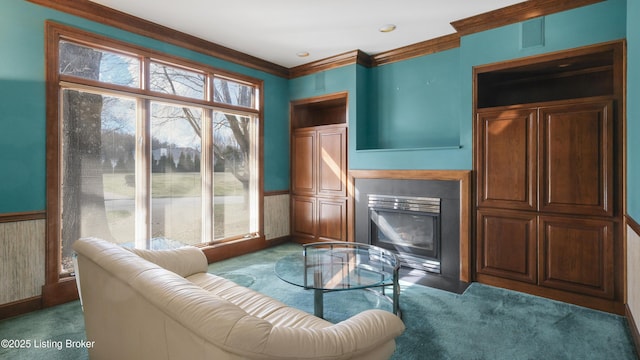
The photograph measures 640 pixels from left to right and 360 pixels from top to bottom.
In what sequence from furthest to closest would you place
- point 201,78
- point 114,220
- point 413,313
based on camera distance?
point 201,78
point 114,220
point 413,313

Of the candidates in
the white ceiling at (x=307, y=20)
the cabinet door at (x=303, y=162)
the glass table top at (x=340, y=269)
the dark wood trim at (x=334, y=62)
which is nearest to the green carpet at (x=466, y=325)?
the glass table top at (x=340, y=269)

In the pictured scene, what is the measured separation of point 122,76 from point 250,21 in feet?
4.78

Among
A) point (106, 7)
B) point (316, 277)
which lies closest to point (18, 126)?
point (106, 7)

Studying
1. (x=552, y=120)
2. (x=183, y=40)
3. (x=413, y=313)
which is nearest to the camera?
(x=413, y=313)

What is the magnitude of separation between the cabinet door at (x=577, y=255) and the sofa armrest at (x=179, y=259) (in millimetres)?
3064

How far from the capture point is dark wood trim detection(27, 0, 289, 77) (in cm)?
296

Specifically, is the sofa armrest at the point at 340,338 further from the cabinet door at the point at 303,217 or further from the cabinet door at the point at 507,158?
the cabinet door at the point at 303,217

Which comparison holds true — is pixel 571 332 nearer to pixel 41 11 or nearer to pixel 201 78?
pixel 201 78

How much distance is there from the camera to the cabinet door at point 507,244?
310cm

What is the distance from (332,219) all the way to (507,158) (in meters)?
2.38

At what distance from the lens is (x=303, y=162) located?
5.02m

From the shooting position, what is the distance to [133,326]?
139 centimetres

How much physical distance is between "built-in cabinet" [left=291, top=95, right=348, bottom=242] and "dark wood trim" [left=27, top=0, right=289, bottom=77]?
107cm

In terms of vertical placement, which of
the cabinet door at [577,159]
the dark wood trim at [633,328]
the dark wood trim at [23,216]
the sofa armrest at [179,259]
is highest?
the cabinet door at [577,159]
